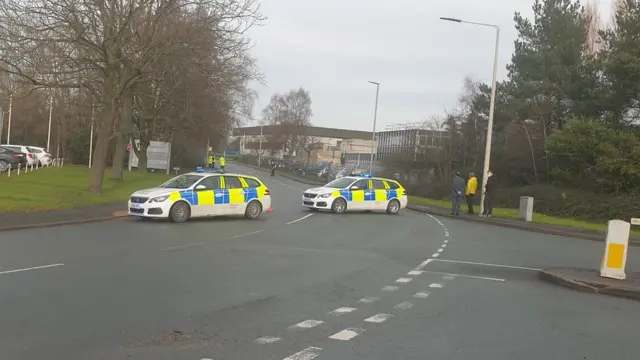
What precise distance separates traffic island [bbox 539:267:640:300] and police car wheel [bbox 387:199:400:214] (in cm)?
1396

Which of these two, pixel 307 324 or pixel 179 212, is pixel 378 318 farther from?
pixel 179 212

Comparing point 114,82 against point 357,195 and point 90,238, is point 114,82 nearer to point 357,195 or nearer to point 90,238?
point 357,195

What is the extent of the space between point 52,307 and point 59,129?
59.6 m

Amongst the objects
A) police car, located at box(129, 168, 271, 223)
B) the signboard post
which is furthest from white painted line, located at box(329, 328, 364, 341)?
the signboard post

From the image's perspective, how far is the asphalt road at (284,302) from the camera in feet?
18.3

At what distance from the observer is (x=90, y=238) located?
508 inches

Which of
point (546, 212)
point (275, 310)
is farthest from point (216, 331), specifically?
point (546, 212)

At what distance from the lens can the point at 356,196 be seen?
23734 mm

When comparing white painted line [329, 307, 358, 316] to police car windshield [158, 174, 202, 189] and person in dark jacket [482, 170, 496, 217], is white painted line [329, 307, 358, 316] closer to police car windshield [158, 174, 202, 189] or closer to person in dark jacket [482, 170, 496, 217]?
police car windshield [158, 174, 202, 189]

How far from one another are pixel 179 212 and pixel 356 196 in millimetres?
8402

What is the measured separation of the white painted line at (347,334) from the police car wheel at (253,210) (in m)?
13.3

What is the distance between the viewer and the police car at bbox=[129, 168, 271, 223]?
669 inches

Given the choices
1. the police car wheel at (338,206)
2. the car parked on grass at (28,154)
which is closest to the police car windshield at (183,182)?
the police car wheel at (338,206)

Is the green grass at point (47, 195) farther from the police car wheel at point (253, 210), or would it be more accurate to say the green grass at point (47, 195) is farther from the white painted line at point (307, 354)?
the white painted line at point (307, 354)
